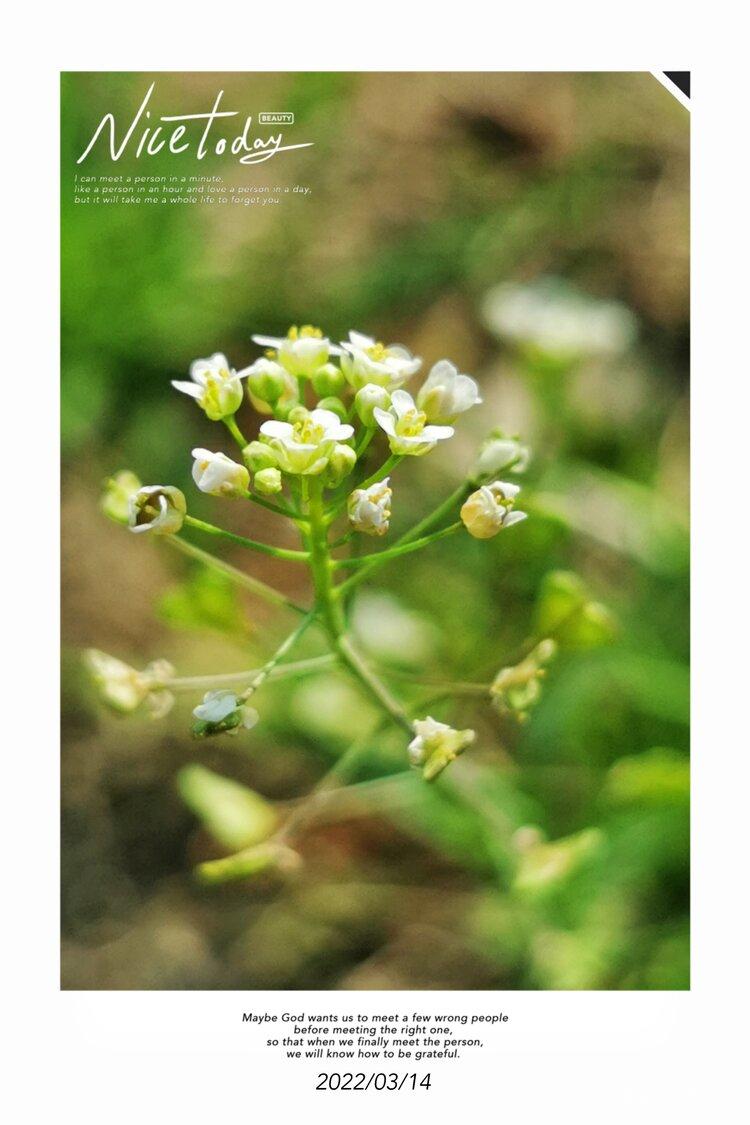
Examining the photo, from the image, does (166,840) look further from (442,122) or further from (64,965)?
(442,122)

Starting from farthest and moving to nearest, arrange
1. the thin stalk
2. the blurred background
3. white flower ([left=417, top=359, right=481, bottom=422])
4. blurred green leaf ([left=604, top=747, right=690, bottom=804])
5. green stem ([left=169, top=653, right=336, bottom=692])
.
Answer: the blurred background < blurred green leaf ([left=604, top=747, right=690, bottom=804]) < the thin stalk < green stem ([left=169, top=653, right=336, bottom=692]) < white flower ([left=417, top=359, right=481, bottom=422])

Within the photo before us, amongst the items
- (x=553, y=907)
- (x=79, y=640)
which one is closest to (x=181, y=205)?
(x=79, y=640)

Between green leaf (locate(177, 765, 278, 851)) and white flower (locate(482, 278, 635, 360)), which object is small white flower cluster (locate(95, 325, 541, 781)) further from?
white flower (locate(482, 278, 635, 360))

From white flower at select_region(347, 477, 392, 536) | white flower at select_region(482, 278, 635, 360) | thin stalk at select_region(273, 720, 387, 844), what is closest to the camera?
white flower at select_region(347, 477, 392, 536)

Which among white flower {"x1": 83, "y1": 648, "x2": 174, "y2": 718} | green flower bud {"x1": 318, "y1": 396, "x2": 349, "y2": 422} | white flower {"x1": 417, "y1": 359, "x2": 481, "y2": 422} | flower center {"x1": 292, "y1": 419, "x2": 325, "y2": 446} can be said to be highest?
white flower {"x1": 417, "y1": 359, "x2": 481, "y2": 422}

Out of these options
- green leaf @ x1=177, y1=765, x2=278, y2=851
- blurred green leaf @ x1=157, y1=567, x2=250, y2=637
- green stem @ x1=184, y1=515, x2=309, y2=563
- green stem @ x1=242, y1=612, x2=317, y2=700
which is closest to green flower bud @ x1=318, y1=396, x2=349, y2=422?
green stem @ x1=184, y1=515, x2=309, y2=563

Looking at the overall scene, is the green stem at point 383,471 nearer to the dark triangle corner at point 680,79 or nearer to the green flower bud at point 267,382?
the green flower bud at point 267,382
